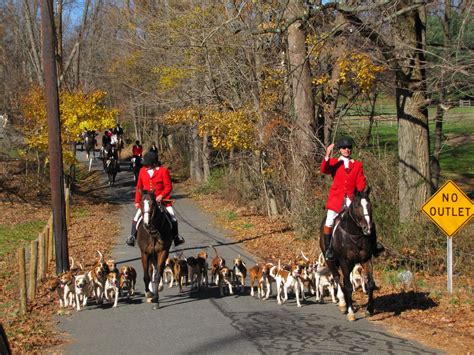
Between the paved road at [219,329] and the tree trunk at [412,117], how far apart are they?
5243 mm

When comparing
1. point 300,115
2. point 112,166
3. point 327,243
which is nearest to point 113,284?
point 327,243

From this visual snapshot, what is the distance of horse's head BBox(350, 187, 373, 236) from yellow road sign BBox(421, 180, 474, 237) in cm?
252

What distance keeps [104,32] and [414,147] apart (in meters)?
31.7

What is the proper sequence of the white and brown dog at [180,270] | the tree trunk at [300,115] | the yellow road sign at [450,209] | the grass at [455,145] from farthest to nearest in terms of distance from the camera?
1. the grass at [455,145]
2. the tree trunk at [300,115]
3. the white and brown dog at [180,270]
4. the yellow road sign at [450,209]

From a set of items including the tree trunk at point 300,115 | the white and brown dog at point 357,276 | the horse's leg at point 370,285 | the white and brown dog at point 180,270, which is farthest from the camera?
the tree trunk at point 300,115

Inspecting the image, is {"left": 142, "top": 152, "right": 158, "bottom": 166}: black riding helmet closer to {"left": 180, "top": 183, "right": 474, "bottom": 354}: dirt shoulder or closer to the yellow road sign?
{"left": 180, "top": 183, "right": 474, "bottom": 354}: dirt shoulder

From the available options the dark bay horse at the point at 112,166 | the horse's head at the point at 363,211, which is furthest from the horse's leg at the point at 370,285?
the dark bay horse at the point at 112,166

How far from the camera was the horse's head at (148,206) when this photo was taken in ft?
43.2

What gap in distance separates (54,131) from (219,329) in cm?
800

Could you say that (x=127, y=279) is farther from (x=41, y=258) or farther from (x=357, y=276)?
(x=357, y=276)

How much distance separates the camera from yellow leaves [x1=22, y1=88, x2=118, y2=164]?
107 feet

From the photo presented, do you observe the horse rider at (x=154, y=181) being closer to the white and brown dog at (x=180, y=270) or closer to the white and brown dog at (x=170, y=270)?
the white and brown dog at (x=180, y=270)

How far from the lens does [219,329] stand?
11461mm

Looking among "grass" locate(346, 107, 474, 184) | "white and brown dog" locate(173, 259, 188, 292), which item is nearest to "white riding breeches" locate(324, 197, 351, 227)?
"white and brown dog" locate(173, 259, 188, 292)
